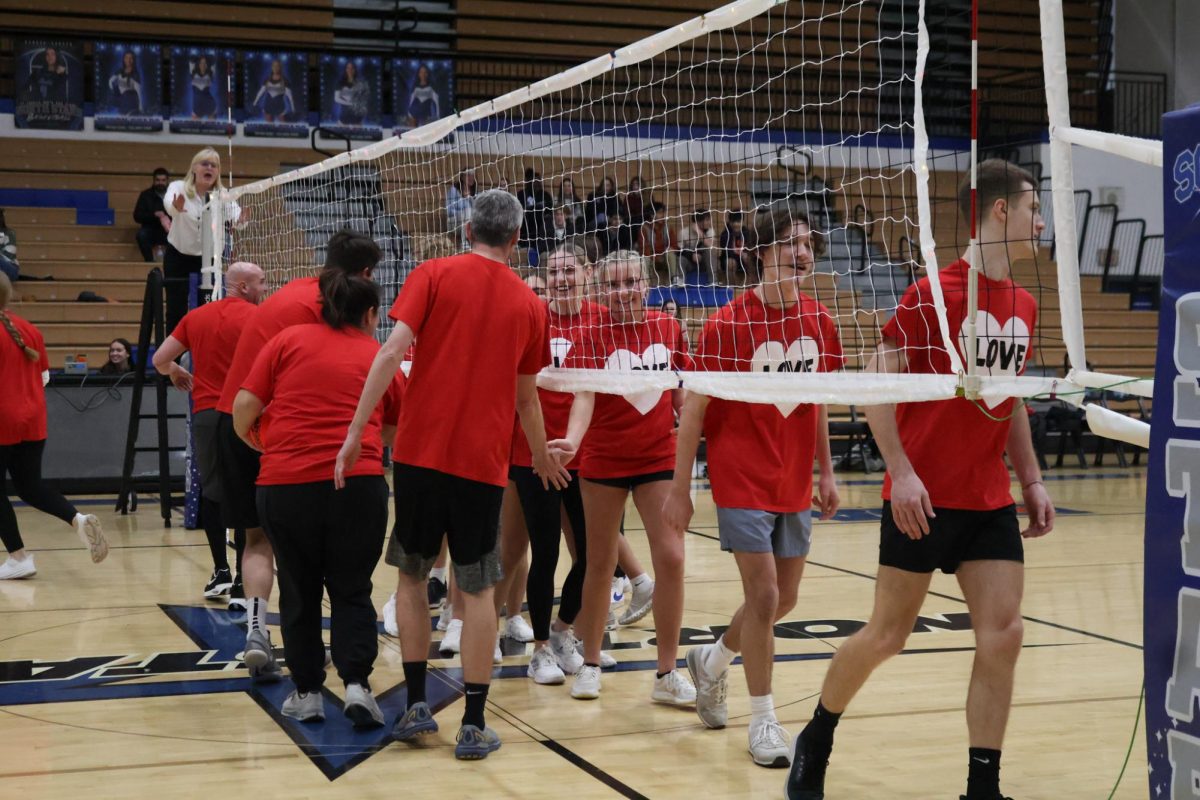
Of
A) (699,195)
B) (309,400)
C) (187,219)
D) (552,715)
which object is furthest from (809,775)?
(699,195)

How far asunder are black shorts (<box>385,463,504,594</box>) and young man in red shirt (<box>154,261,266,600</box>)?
1.95m

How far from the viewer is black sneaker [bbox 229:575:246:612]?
6.58m

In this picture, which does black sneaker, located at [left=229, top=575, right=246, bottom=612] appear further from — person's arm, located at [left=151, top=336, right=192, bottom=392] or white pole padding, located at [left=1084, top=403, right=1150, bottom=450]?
white pole padding, located at [left=1084, top=403, right=1150, bottom=450]

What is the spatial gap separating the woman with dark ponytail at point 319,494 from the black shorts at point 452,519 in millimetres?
298

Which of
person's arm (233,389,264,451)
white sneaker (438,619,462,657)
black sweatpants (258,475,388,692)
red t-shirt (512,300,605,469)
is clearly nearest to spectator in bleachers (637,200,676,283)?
red t-shirt (512,300,605,469)

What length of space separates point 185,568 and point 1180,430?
6733 mm

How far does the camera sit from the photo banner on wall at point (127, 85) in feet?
53.0

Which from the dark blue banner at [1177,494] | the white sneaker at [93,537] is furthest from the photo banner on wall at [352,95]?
the dark blue banner at [1177,494]

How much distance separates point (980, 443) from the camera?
3418mm

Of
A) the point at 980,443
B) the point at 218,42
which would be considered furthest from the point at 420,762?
the point at 218,42

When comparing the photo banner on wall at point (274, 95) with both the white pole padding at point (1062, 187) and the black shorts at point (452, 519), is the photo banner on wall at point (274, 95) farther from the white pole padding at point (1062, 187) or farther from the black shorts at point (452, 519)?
the white pole padding at point (1062, 187)

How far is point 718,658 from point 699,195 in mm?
10104

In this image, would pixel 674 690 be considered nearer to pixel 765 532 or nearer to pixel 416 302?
pixel 765 532

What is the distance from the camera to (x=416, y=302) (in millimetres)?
4102
